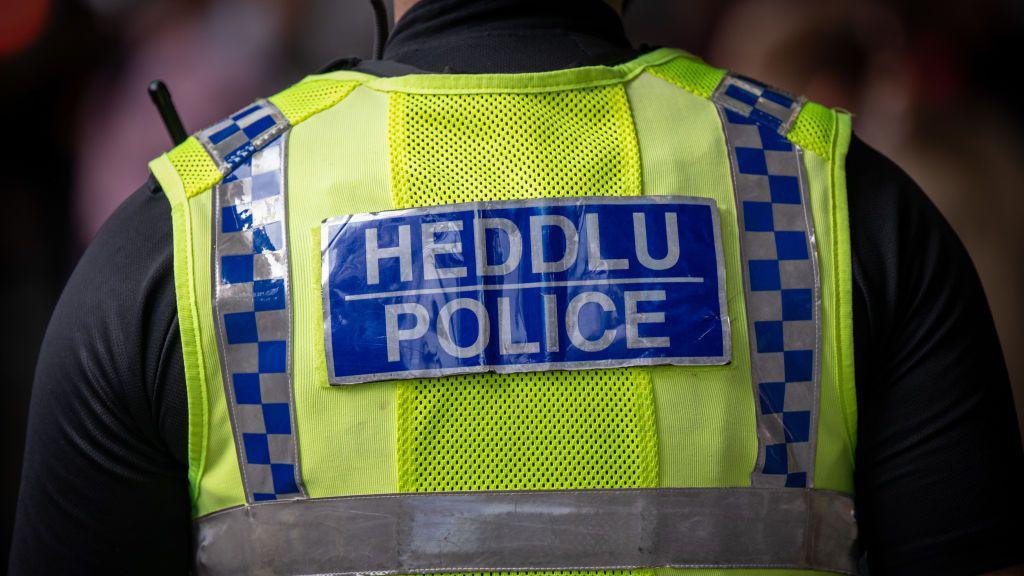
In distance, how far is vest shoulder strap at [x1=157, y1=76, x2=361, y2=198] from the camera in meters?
0.87

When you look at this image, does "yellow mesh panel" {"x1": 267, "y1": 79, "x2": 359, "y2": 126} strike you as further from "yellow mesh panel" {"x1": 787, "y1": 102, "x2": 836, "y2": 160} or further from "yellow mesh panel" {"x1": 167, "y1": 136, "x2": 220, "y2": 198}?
"yellow mesh panel" {"x1": 787, "y1": 102, "x2": 836, "y2": 160}

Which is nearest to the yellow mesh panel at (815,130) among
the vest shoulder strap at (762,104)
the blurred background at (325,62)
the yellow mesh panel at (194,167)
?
the vest shoulder strap at (762,104)

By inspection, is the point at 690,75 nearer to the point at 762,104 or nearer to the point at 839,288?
the point at 762,104

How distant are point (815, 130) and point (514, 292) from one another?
0.32 m

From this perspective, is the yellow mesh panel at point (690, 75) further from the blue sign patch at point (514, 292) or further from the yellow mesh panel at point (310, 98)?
the yellow mesh panel at point (310, 98)

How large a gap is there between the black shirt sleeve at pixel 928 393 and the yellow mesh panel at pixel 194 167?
1.87 feet

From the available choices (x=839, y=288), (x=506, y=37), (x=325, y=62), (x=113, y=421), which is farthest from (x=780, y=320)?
(x=325, y=62)

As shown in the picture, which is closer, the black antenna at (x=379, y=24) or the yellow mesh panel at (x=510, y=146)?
the yellow mesh panel at (x=510, y=146)

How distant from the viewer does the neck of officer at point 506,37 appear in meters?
0.91

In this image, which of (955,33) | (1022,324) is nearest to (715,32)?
(955,33)

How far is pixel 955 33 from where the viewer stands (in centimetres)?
243

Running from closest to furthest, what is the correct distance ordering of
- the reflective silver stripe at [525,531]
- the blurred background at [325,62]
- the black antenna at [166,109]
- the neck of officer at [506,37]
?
1. the reflective silver stripe at [525,531]
2. the neck of officer at [506,37]
3. the black antenna at [166,109]
4. the blurred background at [325,62]

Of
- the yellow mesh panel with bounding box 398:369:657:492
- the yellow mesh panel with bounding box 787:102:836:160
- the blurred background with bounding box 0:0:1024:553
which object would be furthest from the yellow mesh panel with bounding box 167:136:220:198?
the blurred background with bounding box 0:0:1024:553

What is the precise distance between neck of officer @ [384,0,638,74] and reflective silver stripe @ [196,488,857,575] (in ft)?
1.28
